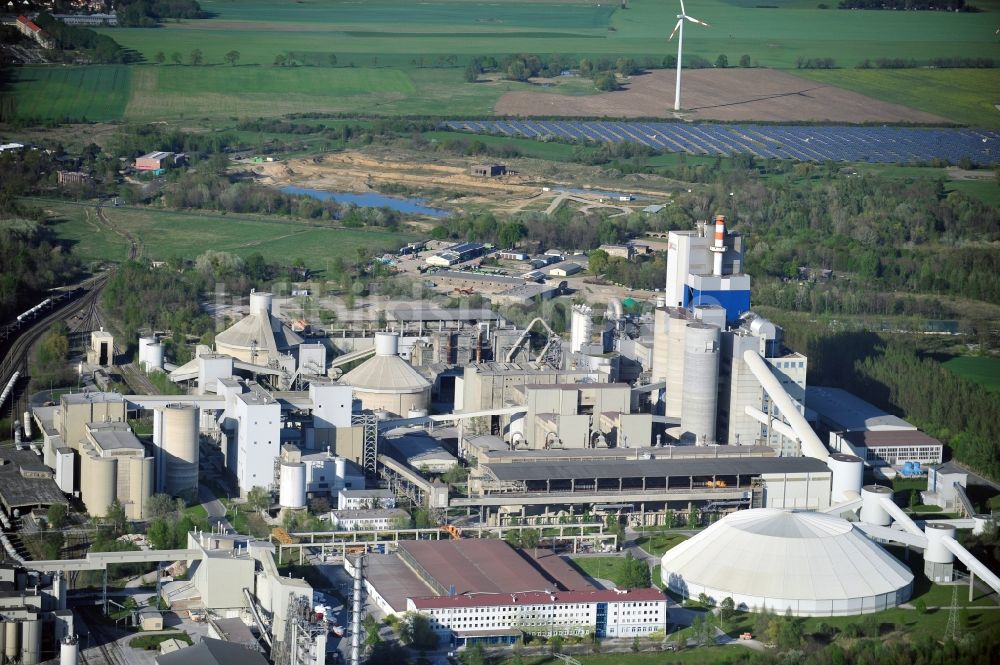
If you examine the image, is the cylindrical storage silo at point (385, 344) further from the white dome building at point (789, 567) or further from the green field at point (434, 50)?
the green field at point (434, 50)

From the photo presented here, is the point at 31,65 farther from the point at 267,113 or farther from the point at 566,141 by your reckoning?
the point at 566,141

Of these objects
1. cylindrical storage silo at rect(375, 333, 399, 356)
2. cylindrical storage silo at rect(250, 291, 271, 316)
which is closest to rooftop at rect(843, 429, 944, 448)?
cylindrical storage silo at rect(375, 333, 399, 356)

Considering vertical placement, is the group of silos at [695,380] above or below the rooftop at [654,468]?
above

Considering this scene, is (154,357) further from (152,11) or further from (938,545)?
(152,11)

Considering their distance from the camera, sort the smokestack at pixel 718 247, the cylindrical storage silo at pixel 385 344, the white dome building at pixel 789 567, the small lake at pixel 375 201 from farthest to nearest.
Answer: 1. the small lake at pixel 375 201
2. the cylindrical storage silo at pixel 385 344
3. the smokestack at pixel 718 247
4. the white dome building at pixel 789 567

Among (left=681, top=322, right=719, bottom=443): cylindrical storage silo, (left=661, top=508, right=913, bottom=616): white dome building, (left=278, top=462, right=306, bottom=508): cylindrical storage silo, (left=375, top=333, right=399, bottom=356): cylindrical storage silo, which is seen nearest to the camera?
(left=661, top=508, right=913, bottom=616): white dome building

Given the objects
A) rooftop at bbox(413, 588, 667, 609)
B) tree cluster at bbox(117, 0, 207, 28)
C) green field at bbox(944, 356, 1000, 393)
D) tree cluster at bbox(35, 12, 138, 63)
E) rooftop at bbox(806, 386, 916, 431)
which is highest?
tree cluster at bbox(117, 0, 207, 28)

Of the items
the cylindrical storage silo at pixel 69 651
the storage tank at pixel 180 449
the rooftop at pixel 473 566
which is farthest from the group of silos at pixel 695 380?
the cylindrical storage silo at pixel 69 651

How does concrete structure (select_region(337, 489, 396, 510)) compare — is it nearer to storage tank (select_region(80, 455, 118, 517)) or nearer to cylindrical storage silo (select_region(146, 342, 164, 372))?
storage tank (select_region(80, 455, 118, 517))
